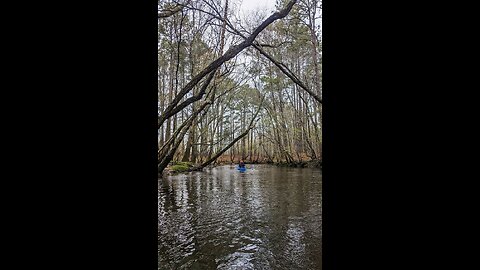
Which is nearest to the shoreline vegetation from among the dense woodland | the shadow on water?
the dense woodland

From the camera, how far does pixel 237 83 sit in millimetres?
15898

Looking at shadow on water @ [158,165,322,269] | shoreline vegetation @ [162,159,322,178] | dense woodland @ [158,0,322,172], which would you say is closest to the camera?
shadow on water @ [158,165,322,269]

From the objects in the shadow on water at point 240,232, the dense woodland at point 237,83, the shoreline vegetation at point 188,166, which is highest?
the dense woodland at point 237,83

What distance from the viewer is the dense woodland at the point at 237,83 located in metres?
6.47

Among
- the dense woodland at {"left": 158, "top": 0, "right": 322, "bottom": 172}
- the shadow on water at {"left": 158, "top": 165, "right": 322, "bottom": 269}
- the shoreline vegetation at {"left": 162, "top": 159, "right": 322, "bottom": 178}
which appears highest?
the dense woodland at {"left": 158, "top": 0, "right": 322, "bottom": 172}

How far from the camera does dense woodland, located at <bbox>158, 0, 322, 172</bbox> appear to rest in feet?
21.2

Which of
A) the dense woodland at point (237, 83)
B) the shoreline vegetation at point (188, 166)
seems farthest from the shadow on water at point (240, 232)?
the shoreline vegetation at point (188, 166)

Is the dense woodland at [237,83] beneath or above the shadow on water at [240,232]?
above

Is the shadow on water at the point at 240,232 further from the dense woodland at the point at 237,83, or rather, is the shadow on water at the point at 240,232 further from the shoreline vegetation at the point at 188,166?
the shoreline vegetation at the point at 188,166

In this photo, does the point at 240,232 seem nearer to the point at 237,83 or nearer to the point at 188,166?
the point at 188,166

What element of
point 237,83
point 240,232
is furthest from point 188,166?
point 240,232

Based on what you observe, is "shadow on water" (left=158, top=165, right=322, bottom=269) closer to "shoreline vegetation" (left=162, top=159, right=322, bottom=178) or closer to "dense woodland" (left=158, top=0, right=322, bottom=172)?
"dense woodland" (left=158, top=0, right=322, bottom=172)
